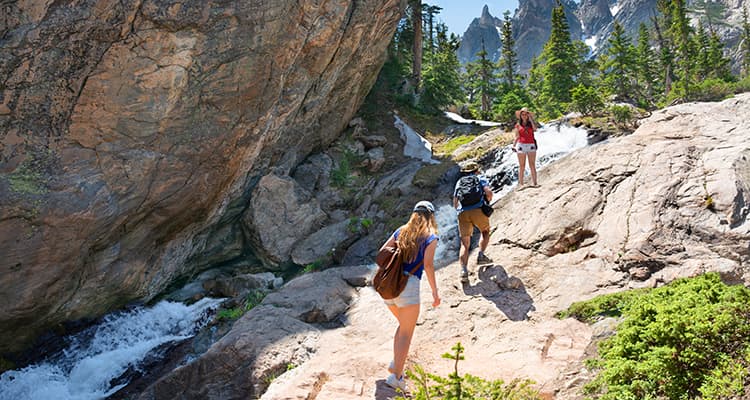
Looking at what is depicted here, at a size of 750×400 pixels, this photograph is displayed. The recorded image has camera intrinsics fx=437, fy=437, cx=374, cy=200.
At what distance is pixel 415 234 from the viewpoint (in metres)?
5.29

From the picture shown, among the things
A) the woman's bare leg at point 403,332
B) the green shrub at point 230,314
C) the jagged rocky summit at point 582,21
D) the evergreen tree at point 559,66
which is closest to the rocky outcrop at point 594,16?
the jagged rocky summit at point 582,21

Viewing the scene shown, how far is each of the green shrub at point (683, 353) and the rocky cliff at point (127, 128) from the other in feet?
34.5

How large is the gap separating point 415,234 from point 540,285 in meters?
3.81

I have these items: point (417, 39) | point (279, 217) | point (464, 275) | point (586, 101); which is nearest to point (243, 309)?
point (279, 217)

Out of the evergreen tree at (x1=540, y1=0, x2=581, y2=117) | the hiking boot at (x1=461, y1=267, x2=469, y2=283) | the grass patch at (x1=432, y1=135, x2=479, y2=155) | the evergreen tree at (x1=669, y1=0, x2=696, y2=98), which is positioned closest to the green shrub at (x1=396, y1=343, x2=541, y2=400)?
the hiking boot at (x1=461, y1=267, x2=469, y2=283)

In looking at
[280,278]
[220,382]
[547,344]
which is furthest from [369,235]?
[547,344]

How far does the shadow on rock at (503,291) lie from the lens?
738 cm

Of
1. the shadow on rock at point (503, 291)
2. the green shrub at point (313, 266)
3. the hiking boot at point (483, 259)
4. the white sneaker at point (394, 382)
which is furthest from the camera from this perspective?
the green shrub at point (313, 266)

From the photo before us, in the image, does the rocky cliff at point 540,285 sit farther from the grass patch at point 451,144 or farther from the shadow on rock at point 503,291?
the grass patch at point 451,144

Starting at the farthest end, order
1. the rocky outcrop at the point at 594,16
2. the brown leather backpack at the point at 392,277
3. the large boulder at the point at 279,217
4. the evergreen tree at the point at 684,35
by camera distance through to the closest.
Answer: the rocky outcrop at the point at 594,16
the evergreen tree at the point at 684,35
the large boulder at the point at 279,217
the brown leather backpack at the point at 392,277

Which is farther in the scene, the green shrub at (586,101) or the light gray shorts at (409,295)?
the green shrub at (586,101)

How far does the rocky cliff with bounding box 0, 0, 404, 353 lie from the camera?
9.16m

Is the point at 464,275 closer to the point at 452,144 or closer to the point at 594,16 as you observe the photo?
the point at 452,144

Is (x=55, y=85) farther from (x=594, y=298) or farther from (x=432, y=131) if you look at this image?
(x=432, y=131)
